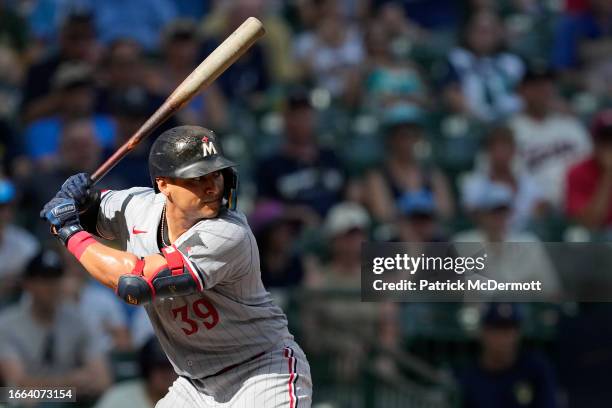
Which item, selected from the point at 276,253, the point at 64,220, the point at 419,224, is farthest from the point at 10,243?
the point at 64,220

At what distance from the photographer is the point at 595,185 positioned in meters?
8.45

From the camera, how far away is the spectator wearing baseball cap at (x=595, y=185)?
8305 mm

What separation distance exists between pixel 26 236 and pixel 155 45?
8.70 ft

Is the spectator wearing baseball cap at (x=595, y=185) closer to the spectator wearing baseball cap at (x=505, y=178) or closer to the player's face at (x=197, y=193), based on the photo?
the spectator wearing baseball cap at (x=505, y=178)

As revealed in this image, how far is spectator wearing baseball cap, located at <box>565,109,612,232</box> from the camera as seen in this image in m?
8.30

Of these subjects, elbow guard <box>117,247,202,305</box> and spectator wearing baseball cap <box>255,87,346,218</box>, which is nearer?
elbow guard <box>117,247,202,305</box>

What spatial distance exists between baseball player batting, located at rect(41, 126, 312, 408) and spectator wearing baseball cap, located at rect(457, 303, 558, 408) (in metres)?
2.90

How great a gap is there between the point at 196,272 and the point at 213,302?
26 centimetres

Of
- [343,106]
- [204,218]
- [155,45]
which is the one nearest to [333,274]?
[343,106]

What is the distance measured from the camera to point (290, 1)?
1055 cm

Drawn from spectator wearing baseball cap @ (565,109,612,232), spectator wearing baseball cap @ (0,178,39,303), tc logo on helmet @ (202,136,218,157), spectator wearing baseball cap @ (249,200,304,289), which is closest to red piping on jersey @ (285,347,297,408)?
tc logo on helmet @ (202,136,218,157)

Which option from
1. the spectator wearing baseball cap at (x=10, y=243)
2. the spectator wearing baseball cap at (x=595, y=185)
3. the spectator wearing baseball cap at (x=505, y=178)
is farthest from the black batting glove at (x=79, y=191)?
the spectator wearing baseball cap at (x=595, y=185)

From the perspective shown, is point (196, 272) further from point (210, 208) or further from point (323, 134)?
point (323, 134)

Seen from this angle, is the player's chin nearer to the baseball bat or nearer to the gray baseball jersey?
the gray baseball jersey
